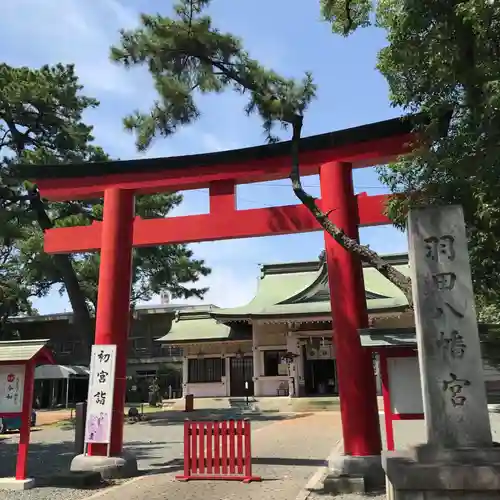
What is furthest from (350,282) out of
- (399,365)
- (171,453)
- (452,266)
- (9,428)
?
(9,428)

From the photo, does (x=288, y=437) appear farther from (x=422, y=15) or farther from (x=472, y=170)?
(x=422, y=15)

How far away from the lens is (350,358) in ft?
27.2

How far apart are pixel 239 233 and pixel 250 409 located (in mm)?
16849

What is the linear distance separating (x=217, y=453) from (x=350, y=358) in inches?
106

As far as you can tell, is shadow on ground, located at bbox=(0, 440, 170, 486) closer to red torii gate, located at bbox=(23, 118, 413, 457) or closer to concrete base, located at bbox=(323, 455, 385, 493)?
red torii gate, located at bbox=(23, 118, 413, 457)

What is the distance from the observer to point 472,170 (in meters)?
6.36

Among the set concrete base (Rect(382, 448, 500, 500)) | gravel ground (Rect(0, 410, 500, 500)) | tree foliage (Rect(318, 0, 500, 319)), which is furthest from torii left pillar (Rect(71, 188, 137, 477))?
concrete base (Rect(382, 448, 500, 500))

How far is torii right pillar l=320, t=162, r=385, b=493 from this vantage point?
7703 millimetres

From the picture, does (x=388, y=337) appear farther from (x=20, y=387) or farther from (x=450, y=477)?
(x=20, y=387)

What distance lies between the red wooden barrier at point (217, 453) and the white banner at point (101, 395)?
4.64ft

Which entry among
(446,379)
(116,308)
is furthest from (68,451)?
(446,379)

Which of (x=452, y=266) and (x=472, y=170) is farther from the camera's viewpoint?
(x=472, y=170)

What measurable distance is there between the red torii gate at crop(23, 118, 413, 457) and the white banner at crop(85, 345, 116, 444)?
217 mm

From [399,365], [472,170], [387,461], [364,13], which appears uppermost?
[364,13]
